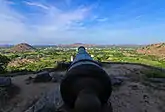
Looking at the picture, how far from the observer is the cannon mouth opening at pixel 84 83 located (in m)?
5.91

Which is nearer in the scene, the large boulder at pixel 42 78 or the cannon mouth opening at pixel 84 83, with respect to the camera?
the cannon mouth opening at pixel 84 83

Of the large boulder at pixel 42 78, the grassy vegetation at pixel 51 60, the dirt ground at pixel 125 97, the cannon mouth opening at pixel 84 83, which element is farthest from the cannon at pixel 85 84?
the grassy vegetation at pixel 51 60

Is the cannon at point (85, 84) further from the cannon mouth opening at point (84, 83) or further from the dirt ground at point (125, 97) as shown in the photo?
the dirt ground at point (125, 97)

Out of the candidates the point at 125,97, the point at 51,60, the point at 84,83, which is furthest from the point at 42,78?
the point at 51,60

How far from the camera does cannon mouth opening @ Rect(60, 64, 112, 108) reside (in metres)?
5.91

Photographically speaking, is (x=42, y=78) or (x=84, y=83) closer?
(x=84, y=83)

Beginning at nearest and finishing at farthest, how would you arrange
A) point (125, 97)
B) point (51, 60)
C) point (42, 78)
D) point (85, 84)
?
point (85, 84) → point (125, 97) → point (42, 78) → point (51, 60)

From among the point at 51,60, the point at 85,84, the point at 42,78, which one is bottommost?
the point at 51,60

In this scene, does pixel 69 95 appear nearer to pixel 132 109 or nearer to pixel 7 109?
pixel 132 109

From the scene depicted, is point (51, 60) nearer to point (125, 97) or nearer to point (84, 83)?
point (125, 97)

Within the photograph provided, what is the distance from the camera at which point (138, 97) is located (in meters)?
14.3

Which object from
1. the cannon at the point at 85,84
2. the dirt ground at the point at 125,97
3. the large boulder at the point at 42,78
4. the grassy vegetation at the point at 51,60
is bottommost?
the grassy vegetation at the point at 51,60

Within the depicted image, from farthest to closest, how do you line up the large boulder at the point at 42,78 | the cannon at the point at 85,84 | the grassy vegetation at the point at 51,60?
the grassy vegetation at the point at 51,60 → the large boulder at the point at 42,78 → the cannon at the point at 85,84

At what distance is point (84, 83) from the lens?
19.2 feet
